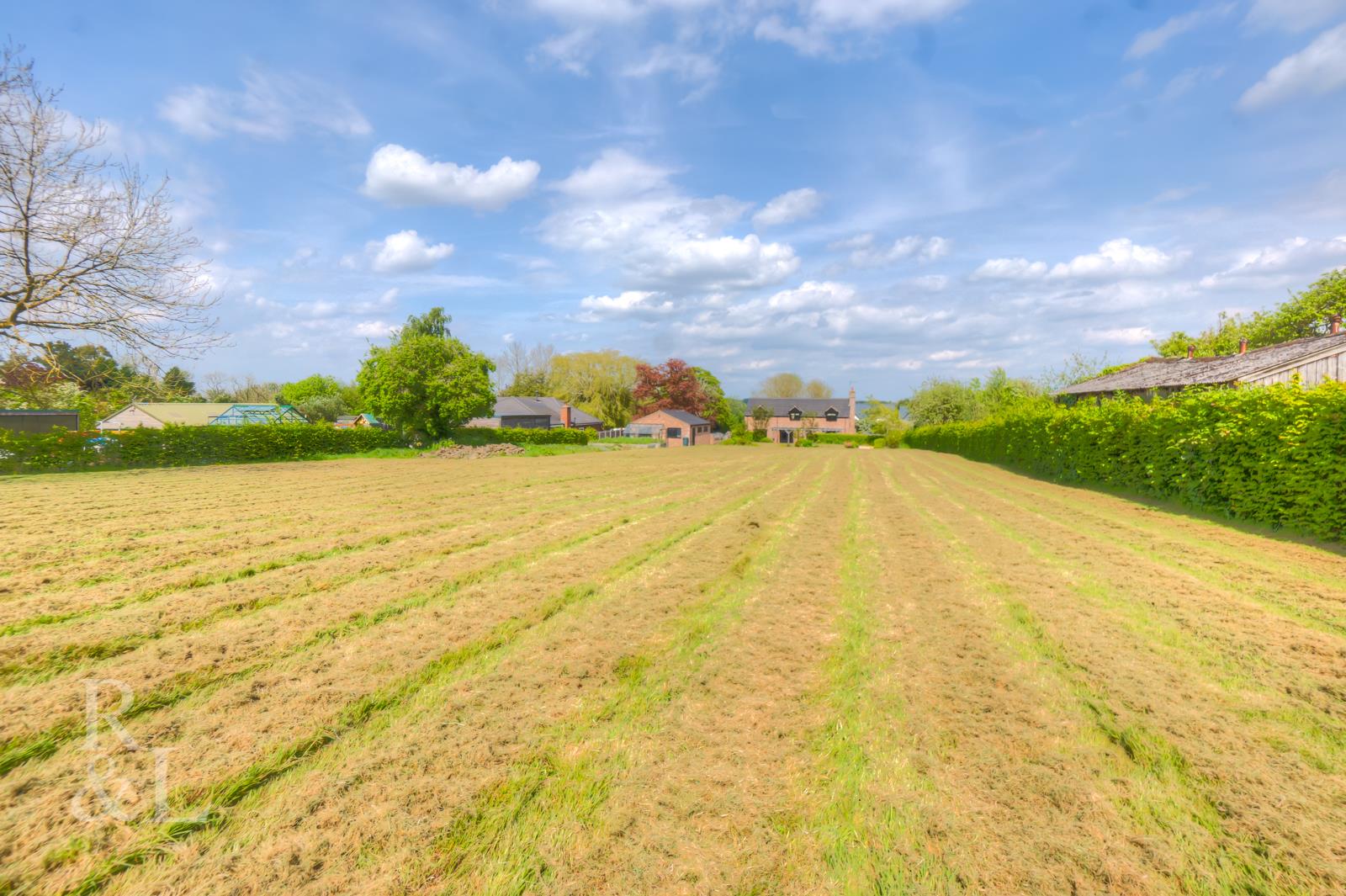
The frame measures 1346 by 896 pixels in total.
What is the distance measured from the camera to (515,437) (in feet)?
146

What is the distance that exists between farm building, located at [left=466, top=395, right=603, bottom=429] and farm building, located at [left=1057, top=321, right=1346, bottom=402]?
170 ft

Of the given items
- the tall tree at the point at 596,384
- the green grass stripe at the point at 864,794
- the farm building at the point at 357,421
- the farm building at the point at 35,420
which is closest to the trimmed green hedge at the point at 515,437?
the farm building at the point at 35,420

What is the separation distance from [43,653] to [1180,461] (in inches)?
746

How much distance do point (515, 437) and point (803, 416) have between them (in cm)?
5298

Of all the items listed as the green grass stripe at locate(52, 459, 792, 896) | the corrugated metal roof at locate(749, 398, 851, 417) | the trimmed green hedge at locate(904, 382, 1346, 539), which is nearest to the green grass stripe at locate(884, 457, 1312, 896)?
the green grass stripe at locate(52, 459, 792, 896)

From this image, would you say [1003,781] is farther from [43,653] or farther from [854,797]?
[43,653]

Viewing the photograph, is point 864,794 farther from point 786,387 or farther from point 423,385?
point 786,387

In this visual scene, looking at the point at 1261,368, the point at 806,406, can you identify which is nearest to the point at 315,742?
the point at 1261,368

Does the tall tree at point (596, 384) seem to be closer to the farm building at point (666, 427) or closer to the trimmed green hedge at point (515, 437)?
the farm building at point (666, 427)

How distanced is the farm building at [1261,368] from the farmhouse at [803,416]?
5361cm

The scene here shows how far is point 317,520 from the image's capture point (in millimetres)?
10242

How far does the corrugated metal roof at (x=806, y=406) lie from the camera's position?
3447 inches

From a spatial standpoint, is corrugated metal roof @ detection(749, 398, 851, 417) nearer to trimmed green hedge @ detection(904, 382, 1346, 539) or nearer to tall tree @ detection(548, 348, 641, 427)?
tall tree @ detection(548, 348, 641, 427)

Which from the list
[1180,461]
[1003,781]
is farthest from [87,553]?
[1180,461]
